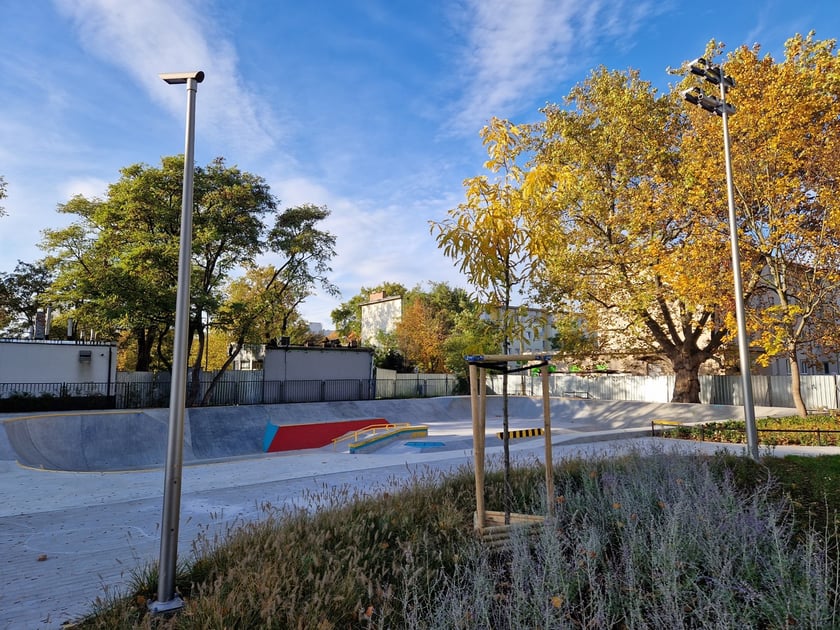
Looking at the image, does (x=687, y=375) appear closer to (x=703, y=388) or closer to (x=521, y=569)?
(x=703, y=388)

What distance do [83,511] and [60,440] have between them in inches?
434

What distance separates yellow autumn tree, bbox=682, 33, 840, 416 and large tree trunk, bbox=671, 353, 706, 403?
5918 mm

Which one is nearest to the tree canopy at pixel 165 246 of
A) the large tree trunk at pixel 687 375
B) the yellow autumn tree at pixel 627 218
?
the yellow autumn tree at pixel 627 218

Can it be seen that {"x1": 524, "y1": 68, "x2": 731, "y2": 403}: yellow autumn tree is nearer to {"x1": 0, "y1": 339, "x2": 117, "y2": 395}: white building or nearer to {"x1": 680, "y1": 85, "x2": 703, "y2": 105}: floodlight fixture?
{"x1": 680, "y1": 85, "x2": 703, "y2": 105}: floodlight fixture

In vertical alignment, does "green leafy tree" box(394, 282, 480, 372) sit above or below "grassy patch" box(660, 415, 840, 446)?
above

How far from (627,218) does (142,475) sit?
18.4 m

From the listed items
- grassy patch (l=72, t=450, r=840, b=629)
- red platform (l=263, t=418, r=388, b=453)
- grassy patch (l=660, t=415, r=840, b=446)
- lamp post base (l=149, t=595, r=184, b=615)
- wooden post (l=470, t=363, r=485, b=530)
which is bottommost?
red platform (l=263, t=418, r=388, b=453)

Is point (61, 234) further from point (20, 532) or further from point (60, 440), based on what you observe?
point (20, 532)

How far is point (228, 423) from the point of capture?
20438 mm

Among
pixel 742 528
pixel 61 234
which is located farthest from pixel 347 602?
pixel 61 234

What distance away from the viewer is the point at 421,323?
A: 139 feet

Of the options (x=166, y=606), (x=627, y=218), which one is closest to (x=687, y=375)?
(x=627, y=218)

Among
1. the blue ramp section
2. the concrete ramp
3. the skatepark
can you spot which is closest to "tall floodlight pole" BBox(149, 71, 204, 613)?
the skatepark

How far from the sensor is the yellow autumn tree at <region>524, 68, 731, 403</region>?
19359 millimetres
